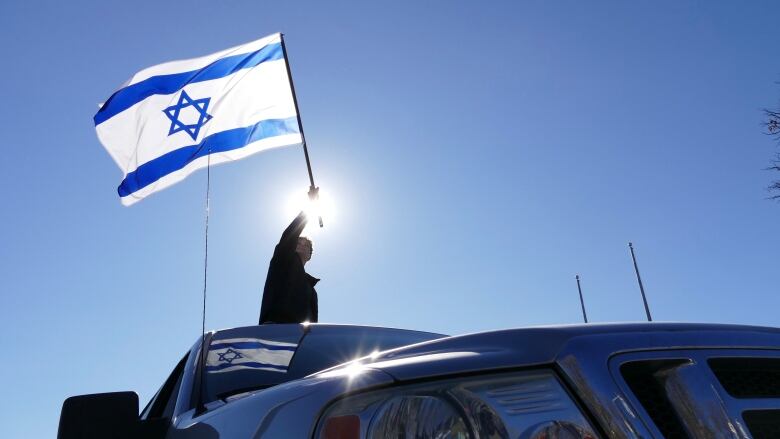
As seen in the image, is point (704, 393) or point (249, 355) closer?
point (704, 393)

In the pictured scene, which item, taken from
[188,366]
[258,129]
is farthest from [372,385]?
[258,129]

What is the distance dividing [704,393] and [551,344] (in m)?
0.27

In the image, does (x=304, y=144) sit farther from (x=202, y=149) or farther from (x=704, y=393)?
(x=704, y=393)

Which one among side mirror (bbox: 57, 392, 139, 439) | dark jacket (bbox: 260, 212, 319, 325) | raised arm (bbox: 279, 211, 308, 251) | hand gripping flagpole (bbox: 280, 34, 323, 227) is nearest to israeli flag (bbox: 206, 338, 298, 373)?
side mirror (bbox: 57, 392, 139, 439)

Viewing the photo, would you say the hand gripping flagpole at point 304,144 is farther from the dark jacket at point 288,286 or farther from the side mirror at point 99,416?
the side mirror at point 99,416

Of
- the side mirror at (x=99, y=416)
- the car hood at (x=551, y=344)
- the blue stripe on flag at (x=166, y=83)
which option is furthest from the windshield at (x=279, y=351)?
the blue stripe on flag at (x=166, y=83)

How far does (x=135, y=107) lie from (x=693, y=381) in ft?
24.7

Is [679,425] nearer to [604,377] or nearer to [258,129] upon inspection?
[604,377]

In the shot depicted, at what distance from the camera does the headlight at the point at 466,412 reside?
1257 millimetres

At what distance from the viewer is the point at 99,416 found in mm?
2191

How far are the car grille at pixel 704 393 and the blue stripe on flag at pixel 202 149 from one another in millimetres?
6373

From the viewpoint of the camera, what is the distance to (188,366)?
2955 millimetres

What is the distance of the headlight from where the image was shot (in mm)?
1257

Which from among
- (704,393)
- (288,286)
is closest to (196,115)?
(288,286)
